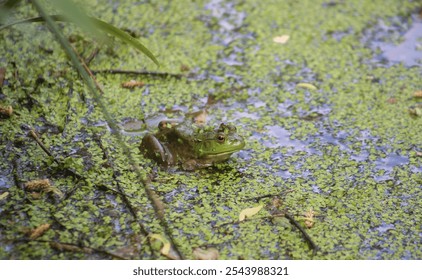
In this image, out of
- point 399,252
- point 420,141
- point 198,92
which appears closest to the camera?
point 399,252

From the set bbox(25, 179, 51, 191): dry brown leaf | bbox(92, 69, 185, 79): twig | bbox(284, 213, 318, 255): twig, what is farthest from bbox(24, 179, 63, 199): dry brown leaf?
bbox(92, 69, 185, 79): twig

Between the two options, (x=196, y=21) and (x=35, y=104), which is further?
(x=196, y=21)

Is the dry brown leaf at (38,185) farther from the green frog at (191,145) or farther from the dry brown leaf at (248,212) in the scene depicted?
the dry brown leaf at (248,212)

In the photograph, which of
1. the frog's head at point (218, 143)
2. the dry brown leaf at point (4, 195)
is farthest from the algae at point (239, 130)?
Answer: the frog's head at point (218, 143)

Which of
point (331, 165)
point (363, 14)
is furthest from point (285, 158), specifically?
point (363, 14)

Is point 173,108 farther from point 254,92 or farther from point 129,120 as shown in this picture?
point 254,92

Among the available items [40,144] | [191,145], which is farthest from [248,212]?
[40,144]

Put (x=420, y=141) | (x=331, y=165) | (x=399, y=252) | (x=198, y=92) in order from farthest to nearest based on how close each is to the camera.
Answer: (x=198, y=92), (x=420, y=141), (x=331, y=165), (x=399, y=252)

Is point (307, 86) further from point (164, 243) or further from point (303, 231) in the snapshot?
point (164, 243)
